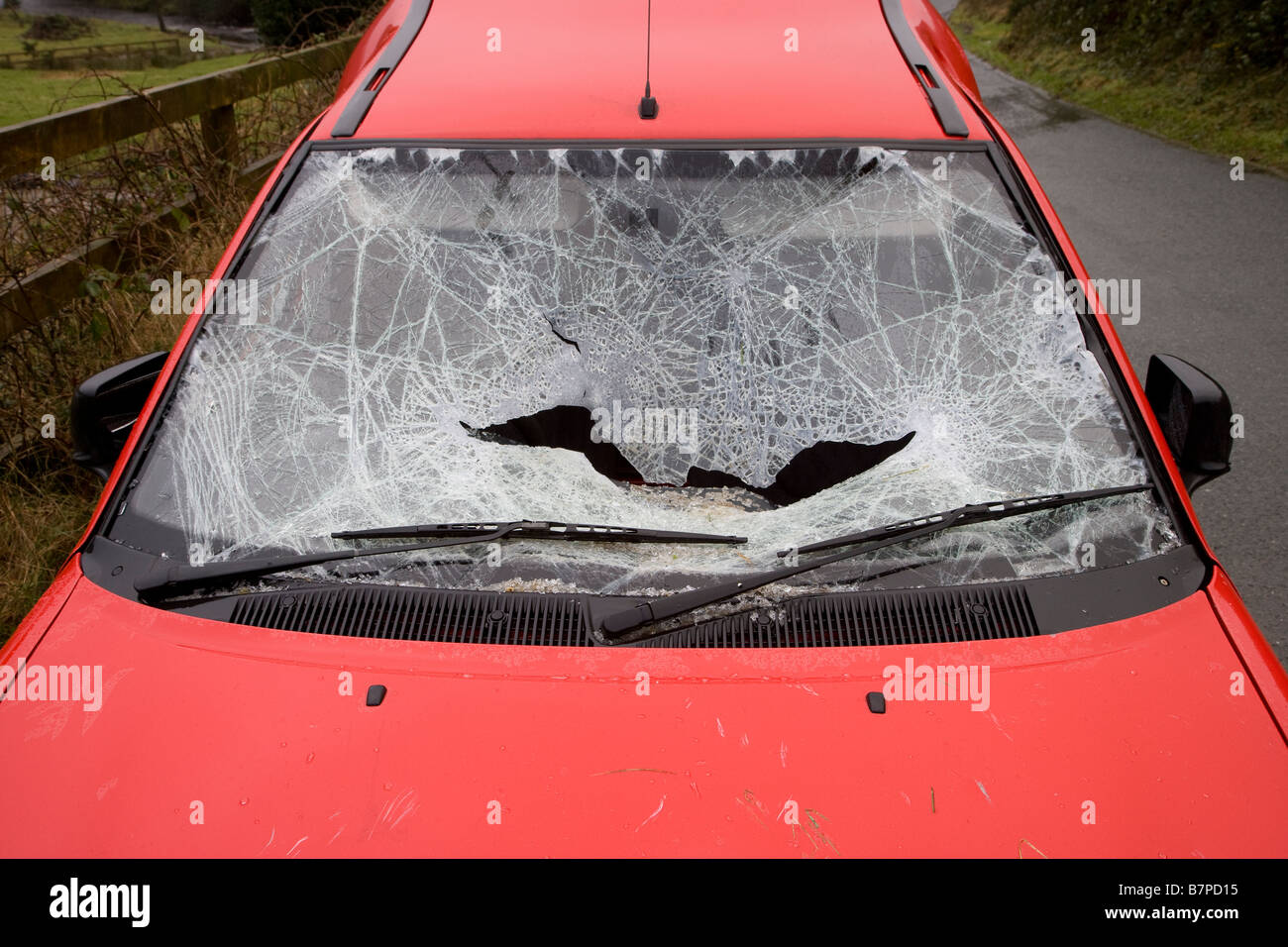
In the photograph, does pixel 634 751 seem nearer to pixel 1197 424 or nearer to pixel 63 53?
pixel 1197 424

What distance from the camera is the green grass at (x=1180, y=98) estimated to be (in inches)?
335

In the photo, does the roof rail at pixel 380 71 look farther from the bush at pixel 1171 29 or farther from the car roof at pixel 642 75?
the bush at pixel 1171 29

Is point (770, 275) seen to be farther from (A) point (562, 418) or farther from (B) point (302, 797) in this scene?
(B) point (302, 797)

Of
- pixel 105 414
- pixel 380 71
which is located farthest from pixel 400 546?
pixel 380 71

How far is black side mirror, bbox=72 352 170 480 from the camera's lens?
1.89m

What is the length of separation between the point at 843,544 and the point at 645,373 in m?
0.59

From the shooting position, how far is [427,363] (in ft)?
6.53

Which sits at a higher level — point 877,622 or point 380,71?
point 380,71

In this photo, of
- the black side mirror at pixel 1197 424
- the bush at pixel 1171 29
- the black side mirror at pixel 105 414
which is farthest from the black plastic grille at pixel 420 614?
the bush at pixel 1171 29

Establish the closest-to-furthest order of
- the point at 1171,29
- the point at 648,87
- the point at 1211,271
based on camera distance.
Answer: the point at 648,87 < the point at 1211,271 < the point at 1171,29

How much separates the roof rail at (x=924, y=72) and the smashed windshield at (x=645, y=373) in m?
0.10

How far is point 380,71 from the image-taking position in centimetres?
247

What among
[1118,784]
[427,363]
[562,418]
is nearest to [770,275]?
[562,418]

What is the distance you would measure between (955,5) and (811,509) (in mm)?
24401
